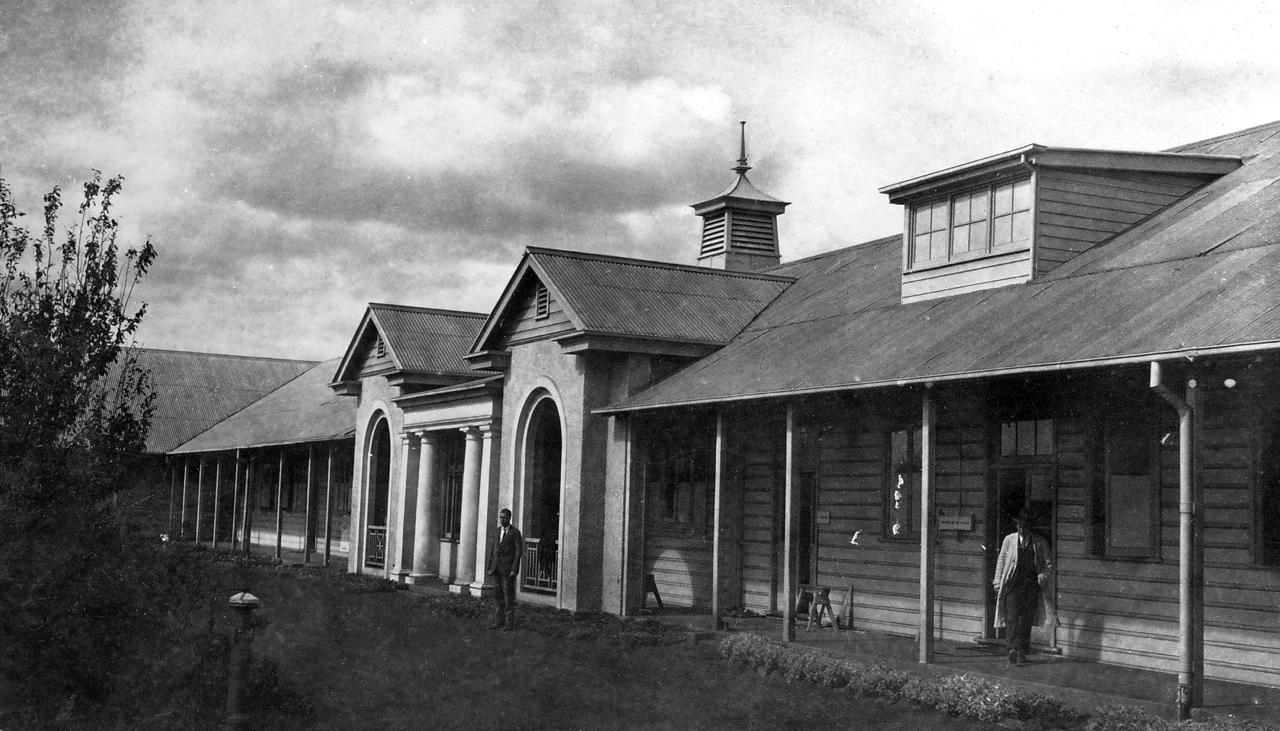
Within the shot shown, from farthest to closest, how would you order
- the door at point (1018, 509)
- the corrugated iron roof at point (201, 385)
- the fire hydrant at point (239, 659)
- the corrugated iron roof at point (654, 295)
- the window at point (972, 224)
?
the corrugated iron roof at point (201, 385), the corrugated iron roof at point (654, 295), the window at point (972, 224), the door at point (1018, 509), the fire hydrant at point (239, 659)

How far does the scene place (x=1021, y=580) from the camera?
15305 mm

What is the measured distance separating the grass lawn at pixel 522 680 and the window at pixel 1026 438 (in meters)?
4.39

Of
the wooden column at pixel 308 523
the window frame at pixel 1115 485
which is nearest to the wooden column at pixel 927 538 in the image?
the window frame at pixel 1115 485

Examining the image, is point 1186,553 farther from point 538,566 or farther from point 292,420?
point 292,420

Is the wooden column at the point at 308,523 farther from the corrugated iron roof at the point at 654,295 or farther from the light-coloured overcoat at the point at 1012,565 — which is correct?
the light-coloured overcoat at the point at 1012,565

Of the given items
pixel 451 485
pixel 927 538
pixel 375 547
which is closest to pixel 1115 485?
pixel 927 538

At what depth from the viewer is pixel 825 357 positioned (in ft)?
57.6

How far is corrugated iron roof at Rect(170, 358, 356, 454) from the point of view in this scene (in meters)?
36.4

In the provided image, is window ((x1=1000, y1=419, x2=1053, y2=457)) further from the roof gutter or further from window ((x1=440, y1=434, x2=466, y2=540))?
window ((x1=440, y1=434, x2=466, y2=540))

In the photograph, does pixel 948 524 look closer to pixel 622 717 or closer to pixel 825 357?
pixel 825 357

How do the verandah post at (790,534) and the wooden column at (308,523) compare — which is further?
the wooden column at (308,523)

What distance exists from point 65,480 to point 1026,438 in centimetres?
1074

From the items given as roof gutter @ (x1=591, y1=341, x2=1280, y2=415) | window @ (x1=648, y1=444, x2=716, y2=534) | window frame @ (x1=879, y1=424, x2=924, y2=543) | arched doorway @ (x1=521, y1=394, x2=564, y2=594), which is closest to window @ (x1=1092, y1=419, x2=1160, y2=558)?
roof gutter @ (x1=591, y1=341, x2=1280, y2=415)

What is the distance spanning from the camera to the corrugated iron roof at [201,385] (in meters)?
57.1
